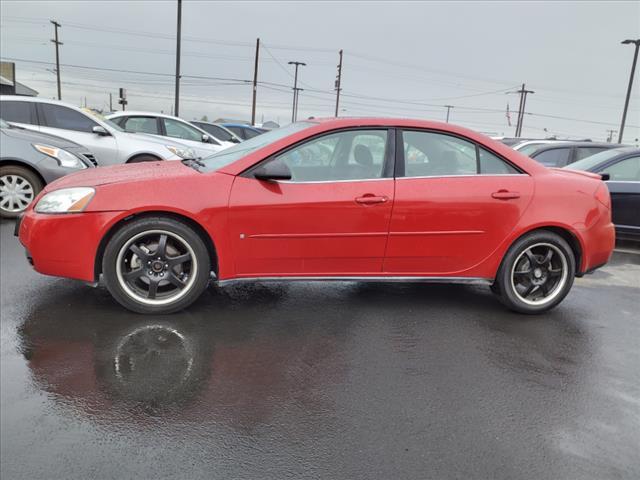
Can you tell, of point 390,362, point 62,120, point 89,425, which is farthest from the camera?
point 62,120

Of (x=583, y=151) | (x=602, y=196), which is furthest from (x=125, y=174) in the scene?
(x=583, y=151)

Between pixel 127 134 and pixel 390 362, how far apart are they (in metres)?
7.46

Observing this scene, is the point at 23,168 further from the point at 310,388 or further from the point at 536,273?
the point at 536,273

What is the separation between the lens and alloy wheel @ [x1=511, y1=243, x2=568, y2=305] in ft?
14.0

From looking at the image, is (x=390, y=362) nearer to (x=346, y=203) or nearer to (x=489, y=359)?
(x=489, y=359)

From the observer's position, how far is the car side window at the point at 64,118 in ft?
28.6

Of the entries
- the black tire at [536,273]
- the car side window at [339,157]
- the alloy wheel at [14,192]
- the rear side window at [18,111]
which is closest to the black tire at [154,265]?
the car side window at [339,157]

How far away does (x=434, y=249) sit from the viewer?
4066 millimetres

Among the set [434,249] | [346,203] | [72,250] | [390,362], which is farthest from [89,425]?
[434,249]

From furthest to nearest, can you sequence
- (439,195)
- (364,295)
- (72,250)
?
(364,295), (439,195), (72,250)

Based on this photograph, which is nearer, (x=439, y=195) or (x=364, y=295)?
(x=439, y=195)

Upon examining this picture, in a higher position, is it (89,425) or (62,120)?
(62,120)

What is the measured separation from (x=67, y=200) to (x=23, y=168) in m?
3.90

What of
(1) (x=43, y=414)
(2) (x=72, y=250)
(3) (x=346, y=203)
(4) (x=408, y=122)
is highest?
(4) (x=408, y=122)
